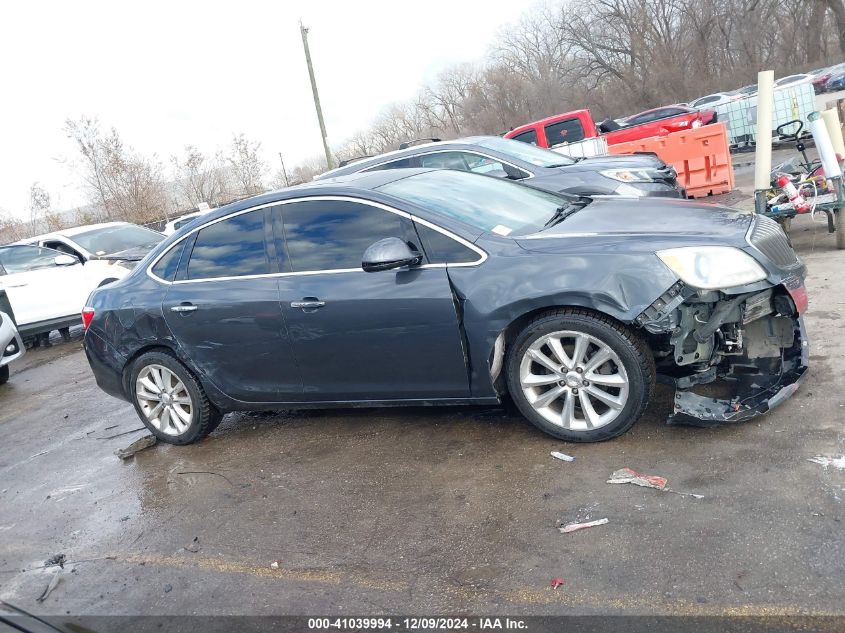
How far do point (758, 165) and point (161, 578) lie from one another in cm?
644

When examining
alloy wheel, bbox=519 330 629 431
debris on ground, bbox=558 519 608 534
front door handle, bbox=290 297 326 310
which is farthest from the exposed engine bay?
front door handle, bbox=290 297 326 310

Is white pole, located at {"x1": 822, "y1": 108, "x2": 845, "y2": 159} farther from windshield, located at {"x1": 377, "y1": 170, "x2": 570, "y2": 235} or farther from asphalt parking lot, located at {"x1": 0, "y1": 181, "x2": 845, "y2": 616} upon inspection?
windshield, located at {"x1": 377, "y1": 170, "x2": 570, "y2": 235}

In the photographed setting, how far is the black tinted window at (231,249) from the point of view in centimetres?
466

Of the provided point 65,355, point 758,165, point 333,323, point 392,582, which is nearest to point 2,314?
point 65,355

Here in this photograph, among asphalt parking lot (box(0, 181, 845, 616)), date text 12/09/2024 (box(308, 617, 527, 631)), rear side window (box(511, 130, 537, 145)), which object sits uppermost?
rear side window (box(511, 130, 537, 145))

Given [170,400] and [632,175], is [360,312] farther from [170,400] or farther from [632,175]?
[632,175]

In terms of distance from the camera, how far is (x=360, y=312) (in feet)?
13.7

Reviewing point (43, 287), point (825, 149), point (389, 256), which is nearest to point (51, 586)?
point (389, 256)

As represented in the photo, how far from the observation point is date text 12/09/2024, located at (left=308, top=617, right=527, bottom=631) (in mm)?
2676

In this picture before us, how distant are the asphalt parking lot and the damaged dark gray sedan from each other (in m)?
0.33

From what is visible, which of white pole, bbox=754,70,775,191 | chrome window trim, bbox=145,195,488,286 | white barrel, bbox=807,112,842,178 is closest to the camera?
chrome window trim, bbox=145,195,488,286

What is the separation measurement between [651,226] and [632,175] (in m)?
4.72

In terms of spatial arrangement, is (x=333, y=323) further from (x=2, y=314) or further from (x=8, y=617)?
(x=2, y=314)

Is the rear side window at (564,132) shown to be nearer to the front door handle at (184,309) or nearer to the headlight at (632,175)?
the headlight at (632,175)
